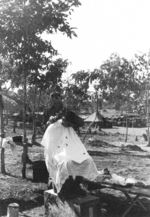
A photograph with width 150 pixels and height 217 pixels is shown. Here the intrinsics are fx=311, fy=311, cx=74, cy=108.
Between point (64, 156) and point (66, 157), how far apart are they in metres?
0.04

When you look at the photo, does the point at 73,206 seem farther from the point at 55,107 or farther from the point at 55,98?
the point at 55,98

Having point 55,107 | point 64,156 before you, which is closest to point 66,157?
point 64,156

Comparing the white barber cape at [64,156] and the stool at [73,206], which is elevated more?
the white barber cape at [64,156]

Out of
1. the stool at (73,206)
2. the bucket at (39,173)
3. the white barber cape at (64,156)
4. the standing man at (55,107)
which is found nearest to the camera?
the stool at (73,206)

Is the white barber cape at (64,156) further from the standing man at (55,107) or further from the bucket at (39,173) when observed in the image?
the bucket at (39,173)

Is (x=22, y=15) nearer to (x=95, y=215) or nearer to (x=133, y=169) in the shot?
(x=95, y=215)

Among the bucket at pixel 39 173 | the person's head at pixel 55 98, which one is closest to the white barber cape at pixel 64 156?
the person's head at pixel 55 98

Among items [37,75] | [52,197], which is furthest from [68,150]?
[37,75]

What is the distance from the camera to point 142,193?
15.4 ft

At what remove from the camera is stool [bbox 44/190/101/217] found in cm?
448

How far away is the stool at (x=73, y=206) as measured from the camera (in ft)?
14.7

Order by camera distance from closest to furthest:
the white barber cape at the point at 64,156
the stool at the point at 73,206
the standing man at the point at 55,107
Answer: the stool at the point at 73,206, the white barber cape at the point at 64,156, the standing man at the point at 55,107

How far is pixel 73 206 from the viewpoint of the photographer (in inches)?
178

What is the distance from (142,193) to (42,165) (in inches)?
Result: 131
